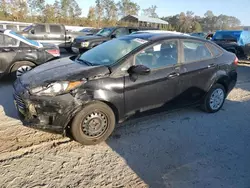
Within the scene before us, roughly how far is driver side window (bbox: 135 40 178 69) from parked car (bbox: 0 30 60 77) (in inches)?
143

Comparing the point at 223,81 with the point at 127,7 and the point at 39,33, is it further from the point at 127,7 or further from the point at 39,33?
the point at 127,7

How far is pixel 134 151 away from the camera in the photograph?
10.4 feet

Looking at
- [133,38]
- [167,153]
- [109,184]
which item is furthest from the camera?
[133,38]

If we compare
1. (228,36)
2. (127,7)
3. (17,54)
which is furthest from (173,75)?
(127,7)

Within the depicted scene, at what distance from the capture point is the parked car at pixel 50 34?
461 inches

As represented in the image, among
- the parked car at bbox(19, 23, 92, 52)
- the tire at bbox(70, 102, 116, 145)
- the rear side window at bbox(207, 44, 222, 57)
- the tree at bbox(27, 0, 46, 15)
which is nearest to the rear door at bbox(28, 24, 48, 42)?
the parked car at bbox(19, 23, 92, 52)

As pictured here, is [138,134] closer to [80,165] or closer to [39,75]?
[80,165]

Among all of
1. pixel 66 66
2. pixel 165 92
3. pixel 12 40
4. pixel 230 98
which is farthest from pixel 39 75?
pixel 230 98

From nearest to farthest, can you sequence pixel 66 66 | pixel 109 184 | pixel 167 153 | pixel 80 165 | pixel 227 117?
pixel 109 184 → pixel 80 165 → pixel 167 153 → pixel 66 66 → pixel 227 117

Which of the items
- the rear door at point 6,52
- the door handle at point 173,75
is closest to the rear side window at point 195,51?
the door handle at point 173,75

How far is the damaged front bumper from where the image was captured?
9.70ft

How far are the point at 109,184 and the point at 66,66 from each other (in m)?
1.99

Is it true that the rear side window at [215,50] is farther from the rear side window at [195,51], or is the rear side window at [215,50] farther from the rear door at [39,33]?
the rear door at [39,33]

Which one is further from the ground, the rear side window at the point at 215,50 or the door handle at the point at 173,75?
the rear side window at the point at 215,50
